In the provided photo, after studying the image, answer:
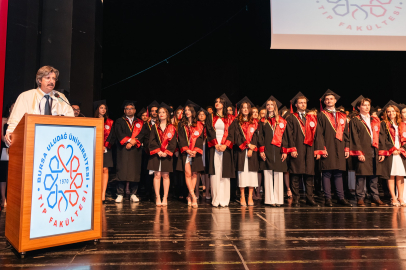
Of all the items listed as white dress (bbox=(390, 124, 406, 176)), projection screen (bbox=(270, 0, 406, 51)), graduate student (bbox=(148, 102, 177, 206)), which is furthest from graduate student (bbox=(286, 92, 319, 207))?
graduate student (bbox=(148, 102, 177, 206))

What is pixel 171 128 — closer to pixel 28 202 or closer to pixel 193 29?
pixel 28 202

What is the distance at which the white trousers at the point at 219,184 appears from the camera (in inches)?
180

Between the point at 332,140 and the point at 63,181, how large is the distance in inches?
156

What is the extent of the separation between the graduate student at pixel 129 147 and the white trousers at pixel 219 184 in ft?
4.40

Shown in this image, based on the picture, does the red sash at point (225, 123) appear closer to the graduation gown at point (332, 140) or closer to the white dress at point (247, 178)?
the white dress at point (247, 178)

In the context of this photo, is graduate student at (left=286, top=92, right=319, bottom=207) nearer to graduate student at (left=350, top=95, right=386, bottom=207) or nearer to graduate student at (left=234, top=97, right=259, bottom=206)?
graduate student at (left=234, top=97, right=259, bottom=206)

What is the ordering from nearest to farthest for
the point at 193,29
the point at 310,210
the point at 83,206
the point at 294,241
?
the point at 83,206 → the point at 294,241 → the point at 310,210 → the point at 193,29

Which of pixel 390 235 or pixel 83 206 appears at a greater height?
pixel 83 206

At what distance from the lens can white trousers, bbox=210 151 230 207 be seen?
458 centimetres

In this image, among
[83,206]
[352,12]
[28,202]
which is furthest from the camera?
[352,12]

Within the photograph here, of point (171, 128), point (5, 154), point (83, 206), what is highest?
point (171, 128)

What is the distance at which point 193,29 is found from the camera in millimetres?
7684

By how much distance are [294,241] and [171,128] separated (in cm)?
270

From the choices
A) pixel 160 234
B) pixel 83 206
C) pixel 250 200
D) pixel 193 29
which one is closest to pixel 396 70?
pixel 193 29
